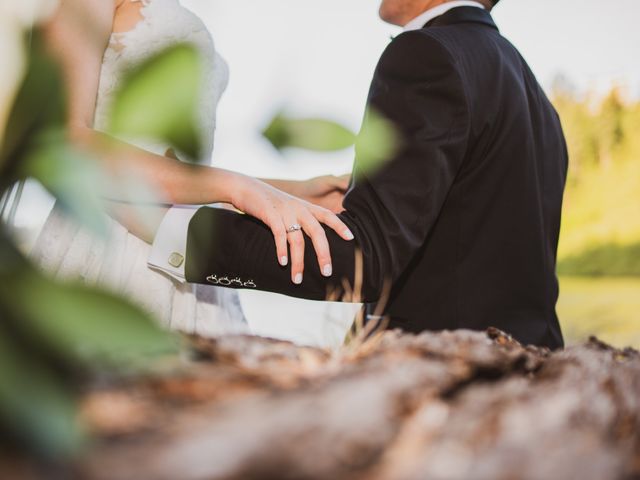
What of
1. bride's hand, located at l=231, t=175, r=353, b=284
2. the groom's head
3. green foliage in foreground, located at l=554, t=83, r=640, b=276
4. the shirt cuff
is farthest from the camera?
green foliage in foreground, located at l=554, t=83, r=640, b=276

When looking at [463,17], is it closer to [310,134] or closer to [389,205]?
[389,205]

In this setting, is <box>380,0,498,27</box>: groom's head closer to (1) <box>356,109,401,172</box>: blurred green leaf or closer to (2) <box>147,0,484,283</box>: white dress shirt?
(2) <box>147,0,484,283</box>: white dress shirt

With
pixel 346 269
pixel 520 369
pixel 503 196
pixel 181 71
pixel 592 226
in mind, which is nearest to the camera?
pixel 181 71

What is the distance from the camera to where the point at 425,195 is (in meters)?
1.11

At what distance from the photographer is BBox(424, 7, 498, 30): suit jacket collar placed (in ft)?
4.39

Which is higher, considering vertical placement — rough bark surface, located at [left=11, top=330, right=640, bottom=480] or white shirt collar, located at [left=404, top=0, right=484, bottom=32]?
white shirt collar, located at [left=404, top=0, right=484, bottom=32]

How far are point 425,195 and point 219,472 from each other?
3.03ft

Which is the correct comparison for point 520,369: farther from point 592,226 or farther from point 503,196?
point 592,226

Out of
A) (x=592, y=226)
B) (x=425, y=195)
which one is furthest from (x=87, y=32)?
(x=592, y=226)

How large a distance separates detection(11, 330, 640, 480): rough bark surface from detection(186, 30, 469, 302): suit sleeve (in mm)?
609

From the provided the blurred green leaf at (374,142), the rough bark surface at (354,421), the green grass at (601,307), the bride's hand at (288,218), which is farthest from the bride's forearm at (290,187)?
the green grass at (601,307)

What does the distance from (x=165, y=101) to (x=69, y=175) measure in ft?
0.14

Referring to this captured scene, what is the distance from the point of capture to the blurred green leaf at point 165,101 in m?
0.20

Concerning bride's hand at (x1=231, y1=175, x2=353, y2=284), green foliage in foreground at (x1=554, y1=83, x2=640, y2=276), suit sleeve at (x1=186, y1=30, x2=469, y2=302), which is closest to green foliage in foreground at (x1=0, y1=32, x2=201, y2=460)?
bride's hand at (x1=231, y1=175, x2=353, y2=284)
